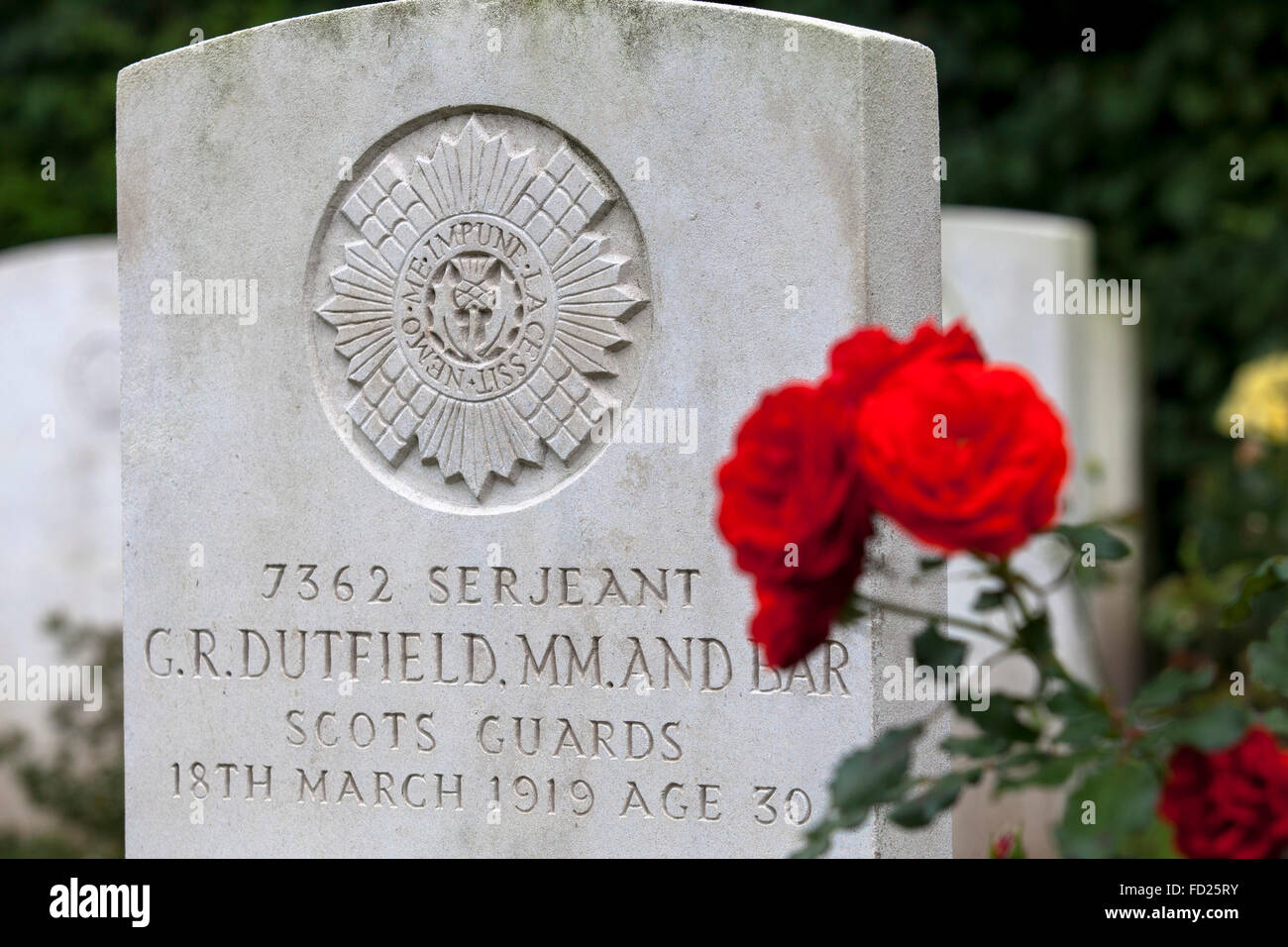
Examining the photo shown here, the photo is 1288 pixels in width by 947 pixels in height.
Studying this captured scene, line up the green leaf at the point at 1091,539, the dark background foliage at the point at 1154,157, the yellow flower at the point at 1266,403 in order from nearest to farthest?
the green leaf at the point at 1091,539 < the yellow flower at the point at 1266,403 < the dark background foliage at the point at 1154,157

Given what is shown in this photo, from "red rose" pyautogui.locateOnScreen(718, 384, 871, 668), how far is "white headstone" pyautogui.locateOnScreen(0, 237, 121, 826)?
496 centimetres

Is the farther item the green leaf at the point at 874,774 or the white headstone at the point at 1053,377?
the white headstone at the point at 1053,377

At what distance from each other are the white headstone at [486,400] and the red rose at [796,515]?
141 centimetres

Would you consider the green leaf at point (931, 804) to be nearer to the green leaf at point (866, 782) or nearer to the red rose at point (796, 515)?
the green leaf at point (866, 782)

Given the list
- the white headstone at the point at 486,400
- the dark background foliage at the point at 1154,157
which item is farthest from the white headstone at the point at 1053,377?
the white headstone at the point at 486,400

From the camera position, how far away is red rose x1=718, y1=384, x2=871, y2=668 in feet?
3.54

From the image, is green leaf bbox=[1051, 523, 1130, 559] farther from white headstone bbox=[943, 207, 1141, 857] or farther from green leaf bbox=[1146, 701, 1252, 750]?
white headstone bbox=[943, 207, 1141, 857]

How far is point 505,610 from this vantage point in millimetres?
2721

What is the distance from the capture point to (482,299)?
107 inches

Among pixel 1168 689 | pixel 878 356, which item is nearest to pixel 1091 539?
pixel 1168 689

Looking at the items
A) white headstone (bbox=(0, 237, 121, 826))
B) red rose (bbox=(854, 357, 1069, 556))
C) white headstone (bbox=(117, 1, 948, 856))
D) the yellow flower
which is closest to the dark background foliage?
the yellow flower

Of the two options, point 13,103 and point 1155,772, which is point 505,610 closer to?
point 1155,772

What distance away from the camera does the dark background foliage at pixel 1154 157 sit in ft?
21.8

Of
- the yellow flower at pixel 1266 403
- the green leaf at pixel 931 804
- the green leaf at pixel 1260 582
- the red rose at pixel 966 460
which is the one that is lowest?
the green leaf at pixel 931 804
